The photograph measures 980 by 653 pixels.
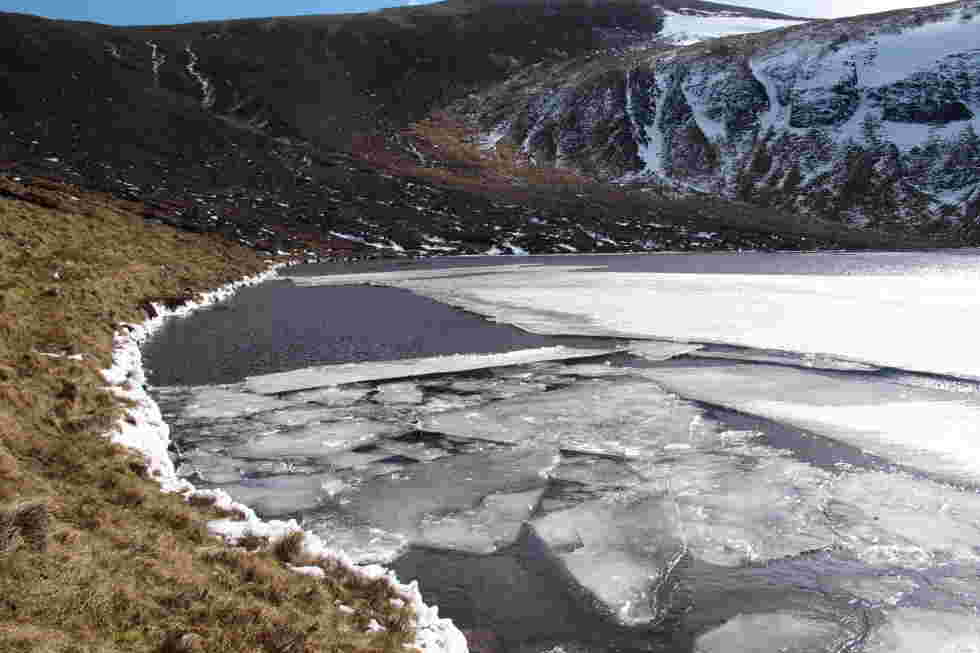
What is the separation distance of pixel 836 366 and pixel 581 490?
1169cm

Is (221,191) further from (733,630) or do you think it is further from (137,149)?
(733,630)

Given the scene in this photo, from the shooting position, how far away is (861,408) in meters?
15.0

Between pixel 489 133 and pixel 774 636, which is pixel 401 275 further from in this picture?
pixel 489 133

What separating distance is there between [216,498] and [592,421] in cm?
759

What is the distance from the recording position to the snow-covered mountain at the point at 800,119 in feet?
374

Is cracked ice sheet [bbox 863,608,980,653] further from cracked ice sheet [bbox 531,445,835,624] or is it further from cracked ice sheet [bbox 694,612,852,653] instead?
cracked ice sheet [bbox 531,445,835,624]

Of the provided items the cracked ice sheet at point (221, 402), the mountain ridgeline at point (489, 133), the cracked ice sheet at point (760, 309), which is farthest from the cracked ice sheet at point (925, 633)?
the mountain ridgeline at point (489, 133)

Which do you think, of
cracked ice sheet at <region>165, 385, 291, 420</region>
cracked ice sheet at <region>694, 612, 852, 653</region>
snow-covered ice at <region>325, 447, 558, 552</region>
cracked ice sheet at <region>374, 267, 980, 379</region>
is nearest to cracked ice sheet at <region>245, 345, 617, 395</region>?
cracked ice sheet at <region>165, 385, 291, 420</region>

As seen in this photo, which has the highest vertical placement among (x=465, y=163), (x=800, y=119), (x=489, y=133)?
(x=800, y=119)

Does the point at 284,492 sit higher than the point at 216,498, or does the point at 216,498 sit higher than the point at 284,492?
the point at 216,498

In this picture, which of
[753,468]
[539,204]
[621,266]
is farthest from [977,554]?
[539,204]

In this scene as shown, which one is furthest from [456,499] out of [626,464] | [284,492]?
[626,464]

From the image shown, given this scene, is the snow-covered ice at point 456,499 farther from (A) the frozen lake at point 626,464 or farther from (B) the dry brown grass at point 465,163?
(B) the dry brown grass at point 465,163

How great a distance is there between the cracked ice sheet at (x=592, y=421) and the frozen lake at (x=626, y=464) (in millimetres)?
77
